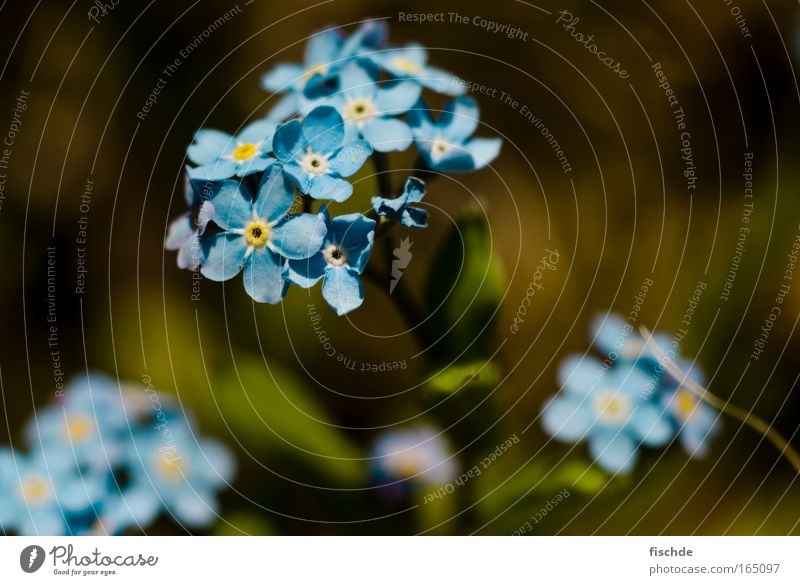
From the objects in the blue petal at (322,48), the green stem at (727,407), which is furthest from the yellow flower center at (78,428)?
the green stem at (727,407)

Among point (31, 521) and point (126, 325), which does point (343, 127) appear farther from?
point (31, 521)

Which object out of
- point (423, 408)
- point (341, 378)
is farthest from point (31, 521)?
point (423, 408)

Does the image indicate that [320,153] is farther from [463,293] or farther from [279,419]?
[279,419]

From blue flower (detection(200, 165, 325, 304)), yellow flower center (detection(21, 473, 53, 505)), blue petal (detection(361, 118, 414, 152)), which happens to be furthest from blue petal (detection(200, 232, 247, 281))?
yellow flower center (detection(21, 473, 53, 505))

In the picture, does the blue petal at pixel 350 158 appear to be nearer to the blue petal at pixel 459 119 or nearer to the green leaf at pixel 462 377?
the blue petal at pixel 459 119

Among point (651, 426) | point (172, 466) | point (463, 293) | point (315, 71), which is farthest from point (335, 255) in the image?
Answer: point (651, 426)

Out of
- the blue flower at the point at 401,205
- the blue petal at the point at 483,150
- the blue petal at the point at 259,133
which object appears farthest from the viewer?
the blue petal at the point at 483,150
